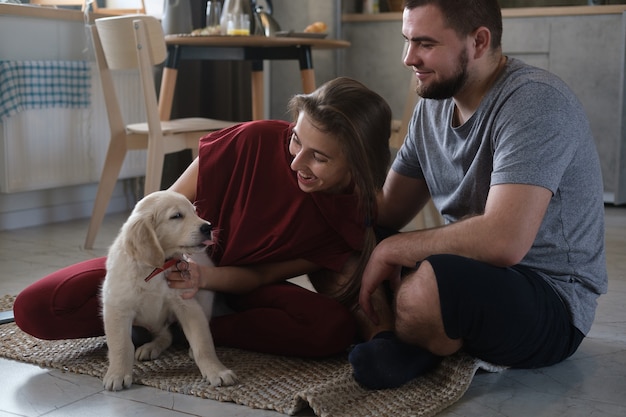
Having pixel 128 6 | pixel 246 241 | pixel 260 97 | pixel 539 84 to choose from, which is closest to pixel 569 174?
pixel 539 84

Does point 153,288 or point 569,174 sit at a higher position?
point 569,174

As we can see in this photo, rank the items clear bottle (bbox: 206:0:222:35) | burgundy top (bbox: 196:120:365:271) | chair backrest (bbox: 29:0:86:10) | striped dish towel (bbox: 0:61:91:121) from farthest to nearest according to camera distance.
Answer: clear bottle (bbox: 206:0:222:35)
chair backrest (bbox: 29:0:86:10)
striped dish towel (bbox: 0:61:91:121)
burgundy top (bbox: 196:120:365:271)

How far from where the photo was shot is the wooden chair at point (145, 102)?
10.3ft

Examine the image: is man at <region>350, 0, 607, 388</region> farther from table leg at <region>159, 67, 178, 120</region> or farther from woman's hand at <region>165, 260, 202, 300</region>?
table leg at <region>159, 67, 178, 120</region>

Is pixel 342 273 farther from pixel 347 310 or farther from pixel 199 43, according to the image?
pixel 199 43

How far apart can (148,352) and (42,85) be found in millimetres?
2152

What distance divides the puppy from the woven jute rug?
0.05 m

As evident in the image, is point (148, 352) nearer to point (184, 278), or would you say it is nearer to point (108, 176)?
point (184, 278)

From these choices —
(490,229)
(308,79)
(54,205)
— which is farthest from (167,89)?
(490,229)

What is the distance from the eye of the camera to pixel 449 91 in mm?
1812

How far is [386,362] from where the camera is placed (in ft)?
→ 5.59

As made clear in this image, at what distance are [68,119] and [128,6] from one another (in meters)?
0.85

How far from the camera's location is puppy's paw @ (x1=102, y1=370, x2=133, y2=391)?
173 centimetres

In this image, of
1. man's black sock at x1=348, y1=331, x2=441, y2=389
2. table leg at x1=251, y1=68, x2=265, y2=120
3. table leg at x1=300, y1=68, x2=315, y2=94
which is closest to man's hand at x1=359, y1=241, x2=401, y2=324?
man's black sock at x1=348, y1=331, x2=441, y2=389
